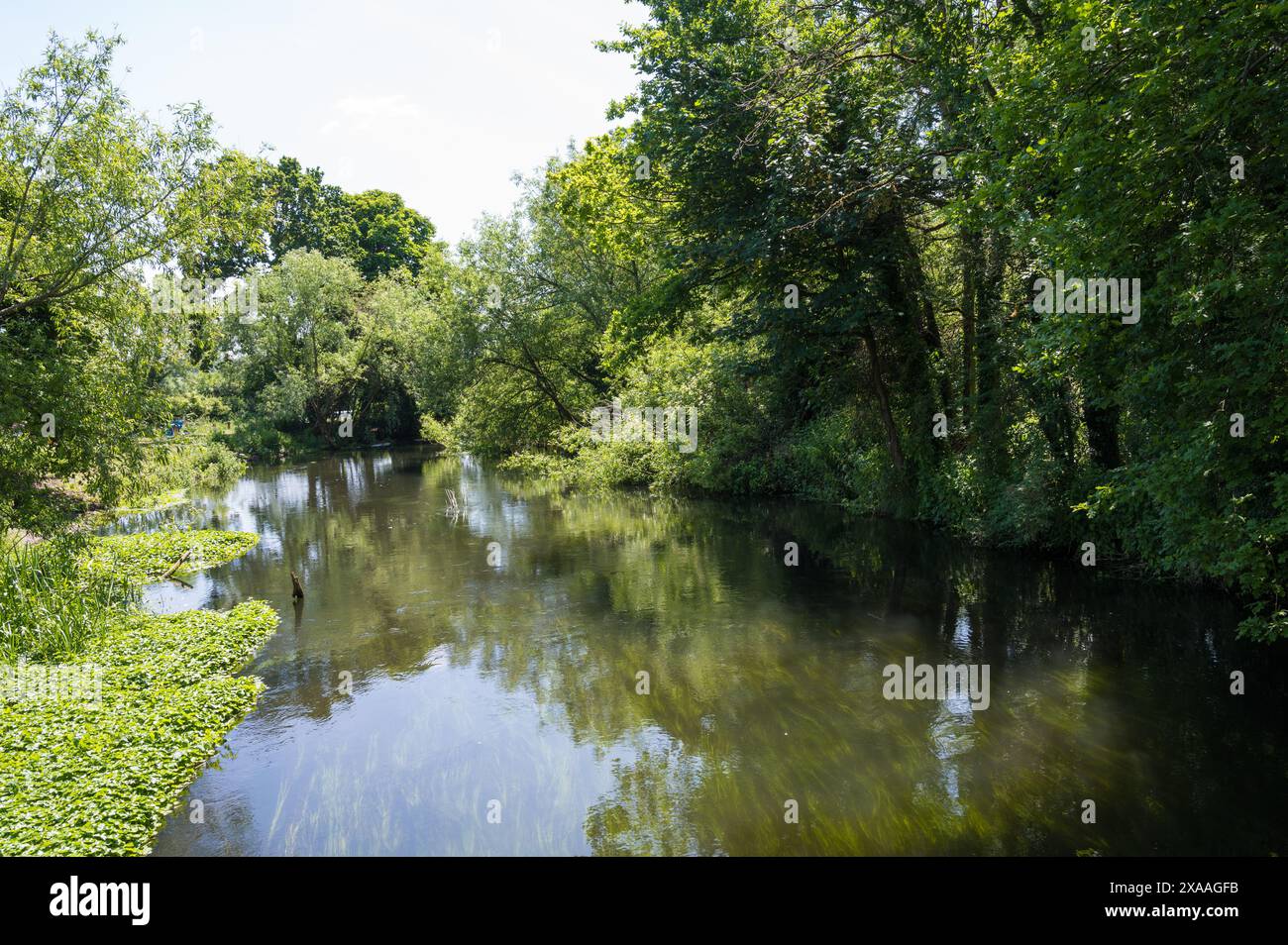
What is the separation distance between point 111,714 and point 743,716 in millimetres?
7671

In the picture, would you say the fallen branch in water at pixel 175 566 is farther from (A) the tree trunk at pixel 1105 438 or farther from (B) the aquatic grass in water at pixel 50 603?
(A) the tree trunk at pixel 1105 438

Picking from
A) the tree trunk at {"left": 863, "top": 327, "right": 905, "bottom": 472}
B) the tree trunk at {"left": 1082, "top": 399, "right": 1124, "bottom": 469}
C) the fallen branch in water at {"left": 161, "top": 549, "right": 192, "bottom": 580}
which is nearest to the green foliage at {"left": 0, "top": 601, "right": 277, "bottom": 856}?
the fallen branch in water at {"left": 161, "top": 549, "right": 192, "bottom": 580}

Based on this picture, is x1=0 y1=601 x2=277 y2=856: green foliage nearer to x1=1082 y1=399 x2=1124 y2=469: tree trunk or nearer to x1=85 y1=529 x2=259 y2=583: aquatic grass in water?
x1=85 y1=529 x2=259 y2=583: aquatic grass in water

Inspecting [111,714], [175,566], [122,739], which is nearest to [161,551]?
[175,566]

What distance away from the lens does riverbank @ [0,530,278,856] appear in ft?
Result: 24.4

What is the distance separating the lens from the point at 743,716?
10.2 m

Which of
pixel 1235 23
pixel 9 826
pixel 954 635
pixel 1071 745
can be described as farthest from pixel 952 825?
pixel 9 826

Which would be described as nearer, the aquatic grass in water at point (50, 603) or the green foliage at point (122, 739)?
the green foliage at point (122, 739)

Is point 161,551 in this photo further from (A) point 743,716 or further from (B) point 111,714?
(A) point 743,716

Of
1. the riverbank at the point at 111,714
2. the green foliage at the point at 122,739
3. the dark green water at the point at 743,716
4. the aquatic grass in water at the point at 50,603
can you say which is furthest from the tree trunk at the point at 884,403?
the aquatic grass in water at the point at 50,603

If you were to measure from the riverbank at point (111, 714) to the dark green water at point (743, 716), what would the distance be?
1.28 ft

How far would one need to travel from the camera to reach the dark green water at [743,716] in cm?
767

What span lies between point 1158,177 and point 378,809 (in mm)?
10039

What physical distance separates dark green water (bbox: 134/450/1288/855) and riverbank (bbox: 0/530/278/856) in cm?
39
